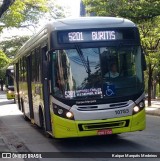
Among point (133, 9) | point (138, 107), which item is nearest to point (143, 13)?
point (133, 9)

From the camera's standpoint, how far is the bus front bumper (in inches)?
397

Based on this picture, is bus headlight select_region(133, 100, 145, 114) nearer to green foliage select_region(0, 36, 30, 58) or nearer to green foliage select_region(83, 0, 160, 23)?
green foliage select_region(83, 0, 160, 23)

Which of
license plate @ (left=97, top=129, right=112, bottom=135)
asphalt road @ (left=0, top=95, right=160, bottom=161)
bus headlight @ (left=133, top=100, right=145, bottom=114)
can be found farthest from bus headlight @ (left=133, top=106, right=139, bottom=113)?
asphalt road @ (left=0, top=95, right=160, bottom=161)

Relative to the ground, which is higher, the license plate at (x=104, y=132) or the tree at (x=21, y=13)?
the tree at (x=21, y=13)

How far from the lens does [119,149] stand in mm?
10367

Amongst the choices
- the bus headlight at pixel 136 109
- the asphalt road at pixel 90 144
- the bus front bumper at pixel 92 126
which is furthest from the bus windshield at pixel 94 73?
the asphalt road at pixel 90 144

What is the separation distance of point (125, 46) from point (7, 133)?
6.28 metres

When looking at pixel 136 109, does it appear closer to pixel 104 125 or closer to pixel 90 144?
pixel 104 125

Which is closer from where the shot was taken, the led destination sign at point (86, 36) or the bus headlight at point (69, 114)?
the bus headlight at point (69, 114)

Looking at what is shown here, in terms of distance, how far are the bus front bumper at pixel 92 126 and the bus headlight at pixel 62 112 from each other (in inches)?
3.0

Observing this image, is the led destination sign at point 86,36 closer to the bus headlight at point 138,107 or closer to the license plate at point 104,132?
the bus headlight at point 138,107

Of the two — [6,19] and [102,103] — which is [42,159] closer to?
[102,103]

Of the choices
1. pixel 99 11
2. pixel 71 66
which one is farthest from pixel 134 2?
pixel 71 66

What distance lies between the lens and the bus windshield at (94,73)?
401 inches
